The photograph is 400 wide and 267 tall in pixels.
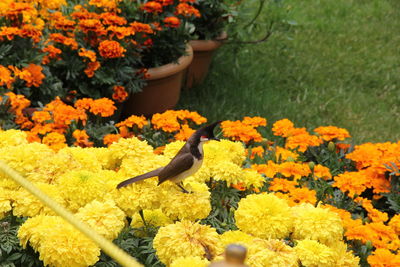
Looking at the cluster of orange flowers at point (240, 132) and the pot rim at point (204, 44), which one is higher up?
the cluster of orange flowers at point (240, 132)

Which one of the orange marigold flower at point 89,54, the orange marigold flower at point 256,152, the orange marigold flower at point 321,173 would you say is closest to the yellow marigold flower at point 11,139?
the orange marigold flower at point 256,152

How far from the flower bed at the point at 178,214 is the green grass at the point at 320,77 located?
2370mm

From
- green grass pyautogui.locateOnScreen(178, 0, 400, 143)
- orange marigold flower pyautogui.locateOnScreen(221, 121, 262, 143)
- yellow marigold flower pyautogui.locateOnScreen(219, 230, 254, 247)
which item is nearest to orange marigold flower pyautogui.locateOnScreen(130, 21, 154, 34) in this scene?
orange marigold flower pyautogui.locateOnScreen(221, 121, 262, 143)

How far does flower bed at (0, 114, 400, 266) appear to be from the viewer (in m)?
1.55

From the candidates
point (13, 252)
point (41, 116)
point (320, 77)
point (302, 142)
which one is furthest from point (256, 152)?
point (320, 77)

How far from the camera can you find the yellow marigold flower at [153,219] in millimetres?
1770

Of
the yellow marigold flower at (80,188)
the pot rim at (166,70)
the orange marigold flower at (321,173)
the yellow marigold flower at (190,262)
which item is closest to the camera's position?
the yellow marigold flower at (190,262)

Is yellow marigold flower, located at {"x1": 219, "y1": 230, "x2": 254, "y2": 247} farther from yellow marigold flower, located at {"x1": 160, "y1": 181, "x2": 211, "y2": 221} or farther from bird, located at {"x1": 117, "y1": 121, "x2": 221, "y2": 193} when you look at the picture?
bird, located at {"x1": 117, "y1": 121, "x2": 221, "y2": 193}

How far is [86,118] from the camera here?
118 inches

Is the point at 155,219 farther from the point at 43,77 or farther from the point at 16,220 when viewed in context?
the point at 43,77

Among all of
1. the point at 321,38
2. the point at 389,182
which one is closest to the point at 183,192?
the point at 389,182

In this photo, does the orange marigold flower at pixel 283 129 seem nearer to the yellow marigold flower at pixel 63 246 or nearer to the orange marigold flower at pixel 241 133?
the orange marigold flower at pixel 241 133

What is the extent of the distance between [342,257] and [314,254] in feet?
0.46

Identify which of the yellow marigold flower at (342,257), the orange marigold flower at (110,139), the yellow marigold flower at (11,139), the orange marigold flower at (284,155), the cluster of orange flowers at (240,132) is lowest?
the orange marigold flower at (110,139)
